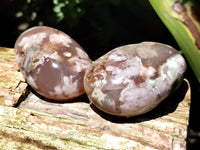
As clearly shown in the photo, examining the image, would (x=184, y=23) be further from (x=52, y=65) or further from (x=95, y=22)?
(x=95, y=22)

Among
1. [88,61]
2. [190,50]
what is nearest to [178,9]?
[190,50]

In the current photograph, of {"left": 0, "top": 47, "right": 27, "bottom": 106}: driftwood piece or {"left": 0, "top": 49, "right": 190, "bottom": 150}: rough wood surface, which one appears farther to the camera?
{"left": 0, "top": 47, "right": 27, "bottom": 106}: driftwood piece

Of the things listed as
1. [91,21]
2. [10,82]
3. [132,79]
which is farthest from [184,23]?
[91,21]

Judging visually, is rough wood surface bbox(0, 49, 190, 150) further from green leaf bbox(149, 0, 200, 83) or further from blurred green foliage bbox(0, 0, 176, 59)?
blurred green foliage bbox(0, 0, 176, 59)

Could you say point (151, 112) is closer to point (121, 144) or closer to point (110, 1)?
point (121, 144)

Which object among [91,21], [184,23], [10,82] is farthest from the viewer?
[91,21]

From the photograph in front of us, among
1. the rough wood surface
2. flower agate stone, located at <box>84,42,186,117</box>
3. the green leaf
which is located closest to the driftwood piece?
the rough wood surface

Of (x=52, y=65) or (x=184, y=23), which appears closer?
(x=184, y=23)
